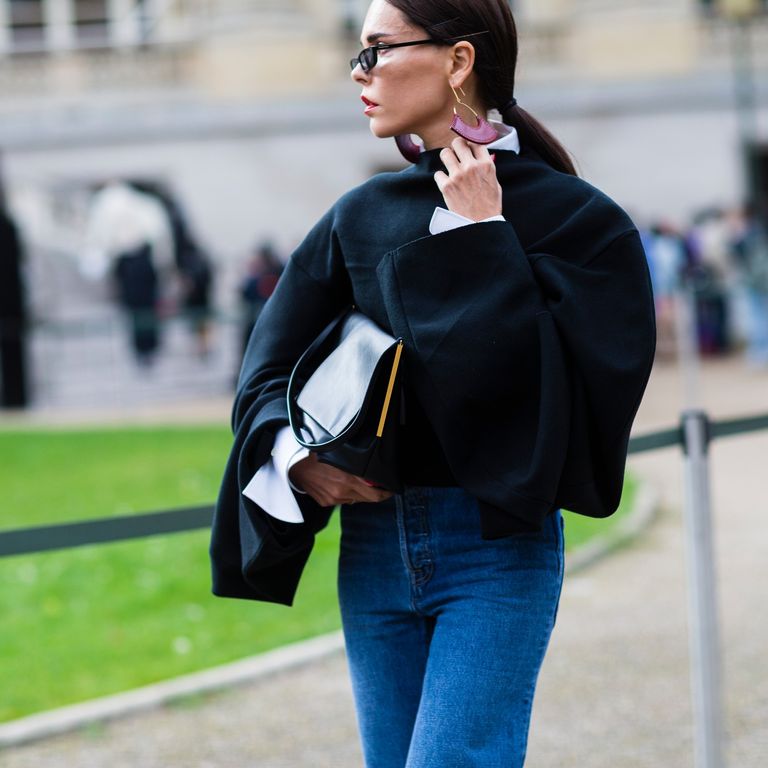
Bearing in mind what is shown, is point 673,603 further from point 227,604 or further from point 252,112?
point 252,112

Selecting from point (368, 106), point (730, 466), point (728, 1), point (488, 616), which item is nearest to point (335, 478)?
point (488, 616)

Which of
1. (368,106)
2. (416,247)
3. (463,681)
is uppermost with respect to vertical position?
(368,106)

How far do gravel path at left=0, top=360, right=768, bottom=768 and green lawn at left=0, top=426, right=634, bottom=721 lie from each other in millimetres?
590

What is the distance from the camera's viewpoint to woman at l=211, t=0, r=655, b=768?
2361 mm

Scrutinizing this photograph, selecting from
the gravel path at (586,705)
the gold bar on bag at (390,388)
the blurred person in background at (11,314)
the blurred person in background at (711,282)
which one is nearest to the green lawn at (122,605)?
the gravel path at (586,705)

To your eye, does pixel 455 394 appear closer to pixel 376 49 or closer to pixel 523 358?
pixel 523 358

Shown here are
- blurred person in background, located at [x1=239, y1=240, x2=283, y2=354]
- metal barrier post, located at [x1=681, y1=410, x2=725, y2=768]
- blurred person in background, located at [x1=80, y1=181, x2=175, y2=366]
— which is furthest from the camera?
blurred person in background, located at [x1=239, y1=240, x2=283, y2=354]

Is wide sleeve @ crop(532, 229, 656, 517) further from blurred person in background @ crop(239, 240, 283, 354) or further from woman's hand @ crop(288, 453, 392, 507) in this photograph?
blurred person in background @ crop(239, 240, 283, 354)

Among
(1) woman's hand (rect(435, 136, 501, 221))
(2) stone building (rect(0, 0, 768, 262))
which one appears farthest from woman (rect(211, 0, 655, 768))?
(2) stone building (rect(0, 0, 768, 262))

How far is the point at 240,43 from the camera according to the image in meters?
27.5

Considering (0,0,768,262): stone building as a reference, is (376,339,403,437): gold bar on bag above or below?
above

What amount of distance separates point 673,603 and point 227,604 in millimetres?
2141

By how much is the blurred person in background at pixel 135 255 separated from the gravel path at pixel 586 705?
1086cm

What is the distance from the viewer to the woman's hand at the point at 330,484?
248 cm
